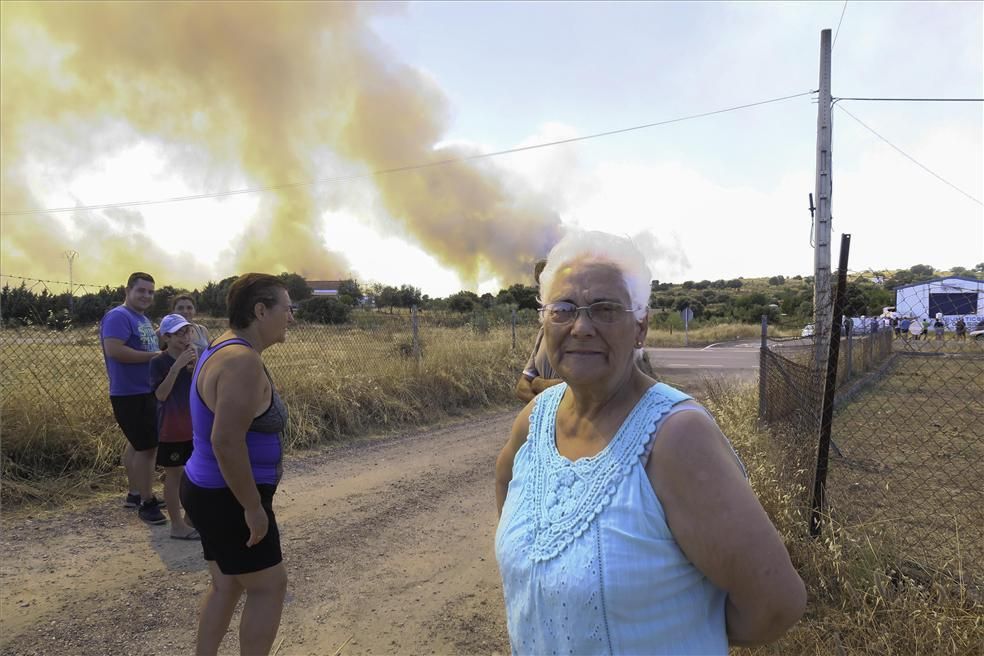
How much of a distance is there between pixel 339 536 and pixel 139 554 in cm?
130

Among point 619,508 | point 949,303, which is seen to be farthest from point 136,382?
point 949,303

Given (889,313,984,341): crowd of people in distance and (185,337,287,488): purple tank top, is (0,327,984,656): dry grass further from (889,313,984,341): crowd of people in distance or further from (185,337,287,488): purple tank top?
(185,337,287,488): purple tank top

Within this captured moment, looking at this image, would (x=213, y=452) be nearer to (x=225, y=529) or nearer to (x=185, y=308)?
(x=225, y=529)

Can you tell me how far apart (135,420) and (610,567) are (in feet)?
14.8

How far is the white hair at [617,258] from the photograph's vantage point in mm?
1448

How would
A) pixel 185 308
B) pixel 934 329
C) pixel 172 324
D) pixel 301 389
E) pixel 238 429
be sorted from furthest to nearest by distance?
1. pixel 301 389
2. pixel 934 329
3. pixel 185 308
4. pixel 172 324
5. pixel 238 429

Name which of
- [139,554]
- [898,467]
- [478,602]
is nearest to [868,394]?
[898,467]

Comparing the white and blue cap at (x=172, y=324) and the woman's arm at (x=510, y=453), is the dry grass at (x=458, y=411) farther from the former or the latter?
the white and blue cap at (x=172, y=324)

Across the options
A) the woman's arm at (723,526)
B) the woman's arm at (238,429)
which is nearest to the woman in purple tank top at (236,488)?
the woman's arm at (238,429)

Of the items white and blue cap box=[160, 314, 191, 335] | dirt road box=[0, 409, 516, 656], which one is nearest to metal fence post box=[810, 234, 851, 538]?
dirt road box=[0, 409, 516, 656]

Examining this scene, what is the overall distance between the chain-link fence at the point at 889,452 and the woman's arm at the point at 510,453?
2.36 metres

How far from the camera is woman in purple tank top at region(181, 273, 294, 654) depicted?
7.68 ft

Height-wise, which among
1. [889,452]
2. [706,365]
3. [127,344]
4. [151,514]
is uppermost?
[127,344]

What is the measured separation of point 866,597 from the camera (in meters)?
2.84
